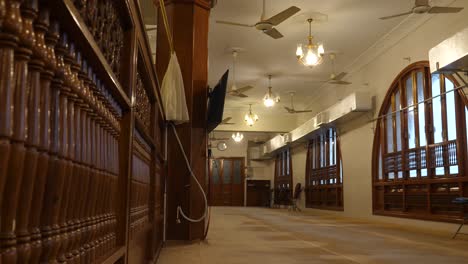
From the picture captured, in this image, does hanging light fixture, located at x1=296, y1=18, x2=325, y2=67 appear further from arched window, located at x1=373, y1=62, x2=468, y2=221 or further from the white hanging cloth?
the white hanging cloth

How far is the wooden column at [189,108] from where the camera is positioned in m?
4.53

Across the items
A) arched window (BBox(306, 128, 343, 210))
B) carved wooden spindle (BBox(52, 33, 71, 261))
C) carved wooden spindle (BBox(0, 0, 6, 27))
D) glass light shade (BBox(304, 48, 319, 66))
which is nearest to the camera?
carved wooden spindle (BBox(0, 0, 6, 27))

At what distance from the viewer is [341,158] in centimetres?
1172

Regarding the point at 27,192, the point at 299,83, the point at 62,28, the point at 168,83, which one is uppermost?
the point at 299,83

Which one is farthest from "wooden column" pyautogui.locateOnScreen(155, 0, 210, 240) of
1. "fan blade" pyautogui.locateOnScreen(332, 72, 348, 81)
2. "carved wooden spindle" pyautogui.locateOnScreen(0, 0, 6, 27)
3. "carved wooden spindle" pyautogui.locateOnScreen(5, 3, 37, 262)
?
"fan blade" pyautogui.locateOnScreen(332, 72, 348, 81)

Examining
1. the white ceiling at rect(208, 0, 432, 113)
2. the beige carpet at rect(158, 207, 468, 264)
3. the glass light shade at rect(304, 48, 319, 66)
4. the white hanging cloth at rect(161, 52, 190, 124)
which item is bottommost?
the beige carpet at rect(158, 207, 468, 264)

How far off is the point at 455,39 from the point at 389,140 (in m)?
3.72

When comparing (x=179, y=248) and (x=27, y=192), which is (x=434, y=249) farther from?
(x=27, y=192)

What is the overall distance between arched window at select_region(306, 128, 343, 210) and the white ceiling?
1.70 meters

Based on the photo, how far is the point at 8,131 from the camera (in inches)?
25.3

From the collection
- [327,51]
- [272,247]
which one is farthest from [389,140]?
[272,247]

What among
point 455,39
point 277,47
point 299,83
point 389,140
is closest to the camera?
point 455,39

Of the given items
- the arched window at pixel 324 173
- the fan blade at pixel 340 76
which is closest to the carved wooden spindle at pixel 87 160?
the fan blade at pixel 340 76

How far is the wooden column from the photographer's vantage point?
453 cm
